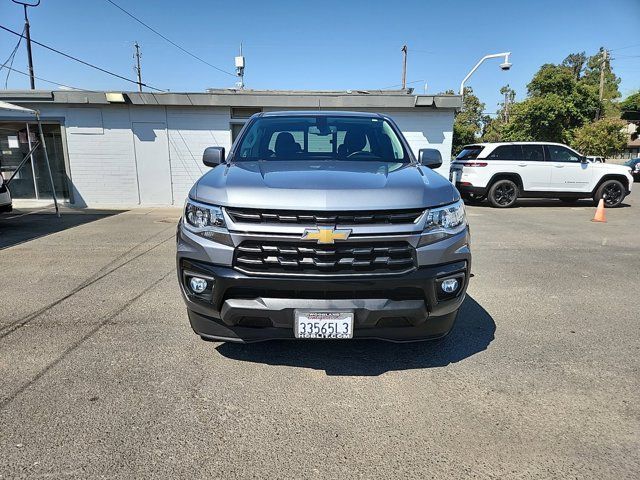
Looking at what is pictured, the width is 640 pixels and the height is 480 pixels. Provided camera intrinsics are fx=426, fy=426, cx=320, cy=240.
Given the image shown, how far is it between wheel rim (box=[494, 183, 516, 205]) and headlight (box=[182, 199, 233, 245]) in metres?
11.9

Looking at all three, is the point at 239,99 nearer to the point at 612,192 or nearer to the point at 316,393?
the point at 316,393

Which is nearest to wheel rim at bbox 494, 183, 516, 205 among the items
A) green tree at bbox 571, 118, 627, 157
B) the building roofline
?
the building roofline

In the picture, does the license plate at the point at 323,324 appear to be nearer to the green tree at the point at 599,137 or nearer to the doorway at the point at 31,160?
the doorway at the point at 31,160

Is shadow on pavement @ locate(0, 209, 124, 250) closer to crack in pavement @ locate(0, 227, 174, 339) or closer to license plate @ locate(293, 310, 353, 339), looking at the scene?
crack in pavement @ locate(0, 227, 174, 339)

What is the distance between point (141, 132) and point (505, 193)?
11259 mm

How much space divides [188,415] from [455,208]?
2175 mm

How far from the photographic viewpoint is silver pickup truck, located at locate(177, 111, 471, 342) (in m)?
2.62

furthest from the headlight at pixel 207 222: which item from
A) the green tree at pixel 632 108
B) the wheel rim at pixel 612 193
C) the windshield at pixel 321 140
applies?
the green tree at pixel 632 108

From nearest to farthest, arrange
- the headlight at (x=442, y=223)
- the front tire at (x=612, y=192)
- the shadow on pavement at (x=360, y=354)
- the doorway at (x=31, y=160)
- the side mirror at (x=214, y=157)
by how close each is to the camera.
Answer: the headlight at (x=442, y=223), the shadow on pavement at (x=360, y=354), the side mirror at (x=214, y=157), the doorway at (x=31, y=160), the front tire at (x=612, y=192)

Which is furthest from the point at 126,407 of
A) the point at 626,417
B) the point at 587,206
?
the point at 587,206

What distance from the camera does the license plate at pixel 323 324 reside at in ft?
8.61

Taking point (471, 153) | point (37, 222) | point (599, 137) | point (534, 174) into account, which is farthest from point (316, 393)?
point (599, 137)

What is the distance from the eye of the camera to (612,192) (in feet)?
43.2

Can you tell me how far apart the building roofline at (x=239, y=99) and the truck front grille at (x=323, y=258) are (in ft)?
35.3
